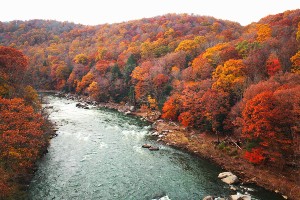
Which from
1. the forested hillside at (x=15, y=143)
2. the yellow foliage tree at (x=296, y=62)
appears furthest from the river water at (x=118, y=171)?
the yellow foliage tree at (x=296, y=62)

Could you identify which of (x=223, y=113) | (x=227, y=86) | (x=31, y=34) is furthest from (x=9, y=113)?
(x=31, y=34)

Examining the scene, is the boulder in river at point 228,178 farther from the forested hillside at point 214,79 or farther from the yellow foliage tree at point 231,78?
the yellow foliage tree at point 231,78

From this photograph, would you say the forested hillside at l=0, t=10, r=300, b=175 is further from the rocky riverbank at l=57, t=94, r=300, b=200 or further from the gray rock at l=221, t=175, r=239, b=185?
the gray rock at l=221, t=175, r=239, b=185

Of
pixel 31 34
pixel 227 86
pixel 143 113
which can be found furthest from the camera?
pixel 31 34

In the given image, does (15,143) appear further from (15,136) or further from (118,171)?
(118,171)

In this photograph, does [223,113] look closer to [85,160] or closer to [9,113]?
[85,160]

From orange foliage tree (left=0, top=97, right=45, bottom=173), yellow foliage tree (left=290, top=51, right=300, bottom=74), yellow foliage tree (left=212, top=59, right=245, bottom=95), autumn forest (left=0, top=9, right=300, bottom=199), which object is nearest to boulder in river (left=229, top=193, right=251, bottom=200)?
autumn forest (left=0, top=9, right=300, bottom=199)

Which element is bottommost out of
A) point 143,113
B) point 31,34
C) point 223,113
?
point 143,113
